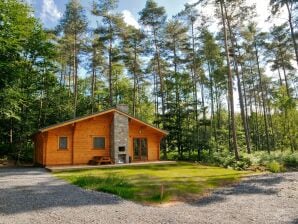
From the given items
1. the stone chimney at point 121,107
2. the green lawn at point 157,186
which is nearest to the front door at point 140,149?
the stone chimney at point 121,107

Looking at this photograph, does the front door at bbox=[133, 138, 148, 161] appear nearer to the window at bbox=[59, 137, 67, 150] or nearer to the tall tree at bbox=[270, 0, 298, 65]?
the window at bbox=[59, 137, 67, 150]

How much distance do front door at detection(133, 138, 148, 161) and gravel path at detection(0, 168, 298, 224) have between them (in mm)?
10803

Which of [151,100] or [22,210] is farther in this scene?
[151,100]

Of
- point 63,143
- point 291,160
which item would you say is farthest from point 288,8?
point 63,143

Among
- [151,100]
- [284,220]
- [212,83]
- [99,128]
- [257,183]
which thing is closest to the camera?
[284,220]

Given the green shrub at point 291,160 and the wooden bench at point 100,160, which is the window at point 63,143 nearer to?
the wooden bench at point 100,160

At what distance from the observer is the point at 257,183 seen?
1144 centimetres

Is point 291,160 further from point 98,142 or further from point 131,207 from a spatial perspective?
point 131,207

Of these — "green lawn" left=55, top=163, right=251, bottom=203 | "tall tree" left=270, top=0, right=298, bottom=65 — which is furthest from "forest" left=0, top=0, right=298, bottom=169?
"green lawn" left=55, top=163, right=251, bottom=203

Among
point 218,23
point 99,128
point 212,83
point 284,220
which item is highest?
point 218,23

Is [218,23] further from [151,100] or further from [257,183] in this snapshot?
[151,100]

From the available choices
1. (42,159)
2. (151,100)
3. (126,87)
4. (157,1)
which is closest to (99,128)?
(42,159)

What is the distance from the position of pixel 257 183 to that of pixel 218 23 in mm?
12497

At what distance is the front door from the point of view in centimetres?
2091
